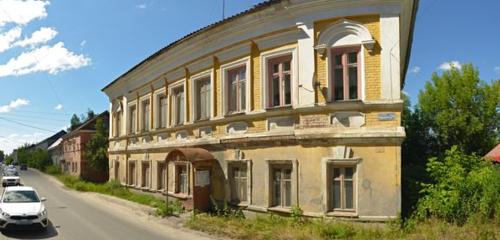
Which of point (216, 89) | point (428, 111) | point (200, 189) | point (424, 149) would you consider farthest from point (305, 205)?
point (428, 111)

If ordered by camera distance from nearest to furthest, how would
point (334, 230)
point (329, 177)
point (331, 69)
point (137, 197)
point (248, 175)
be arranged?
point (334, 230)
point (329, 177)
point (331, 69)
point (248, 175)
point (137, 197)

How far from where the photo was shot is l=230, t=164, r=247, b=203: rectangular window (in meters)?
16.5

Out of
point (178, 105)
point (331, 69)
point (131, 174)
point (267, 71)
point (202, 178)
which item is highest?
point (267, 71)

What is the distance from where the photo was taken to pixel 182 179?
2094 cm

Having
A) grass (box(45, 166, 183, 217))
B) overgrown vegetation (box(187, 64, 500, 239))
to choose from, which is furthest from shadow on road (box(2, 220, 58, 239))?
grass (box(45, 166, 183, 217))

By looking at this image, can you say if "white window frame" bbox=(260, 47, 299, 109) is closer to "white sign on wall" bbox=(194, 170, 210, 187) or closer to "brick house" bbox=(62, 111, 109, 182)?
"white sign on wall" bbox=(194, 170, 210, 187)

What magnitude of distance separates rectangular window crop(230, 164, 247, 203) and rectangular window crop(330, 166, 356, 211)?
3.84 m

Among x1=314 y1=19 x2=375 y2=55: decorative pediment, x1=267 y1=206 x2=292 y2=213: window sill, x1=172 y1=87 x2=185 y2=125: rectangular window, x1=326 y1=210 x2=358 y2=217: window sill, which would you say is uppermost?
x1=314 y1=19 x2=375 y2=55: decorative pediment

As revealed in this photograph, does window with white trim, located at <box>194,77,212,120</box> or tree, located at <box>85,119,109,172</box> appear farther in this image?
tree, located at <box>85,119,109,172</box>

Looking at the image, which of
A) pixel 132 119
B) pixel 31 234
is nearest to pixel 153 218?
pixel 31 234

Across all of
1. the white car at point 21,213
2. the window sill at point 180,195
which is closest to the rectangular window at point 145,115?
the window sill at point 180,195

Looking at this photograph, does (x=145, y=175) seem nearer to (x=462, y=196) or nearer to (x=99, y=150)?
(x=99, y=150)

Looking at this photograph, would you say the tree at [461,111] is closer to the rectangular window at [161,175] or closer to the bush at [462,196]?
the bush at [462,196]

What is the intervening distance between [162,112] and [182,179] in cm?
436
